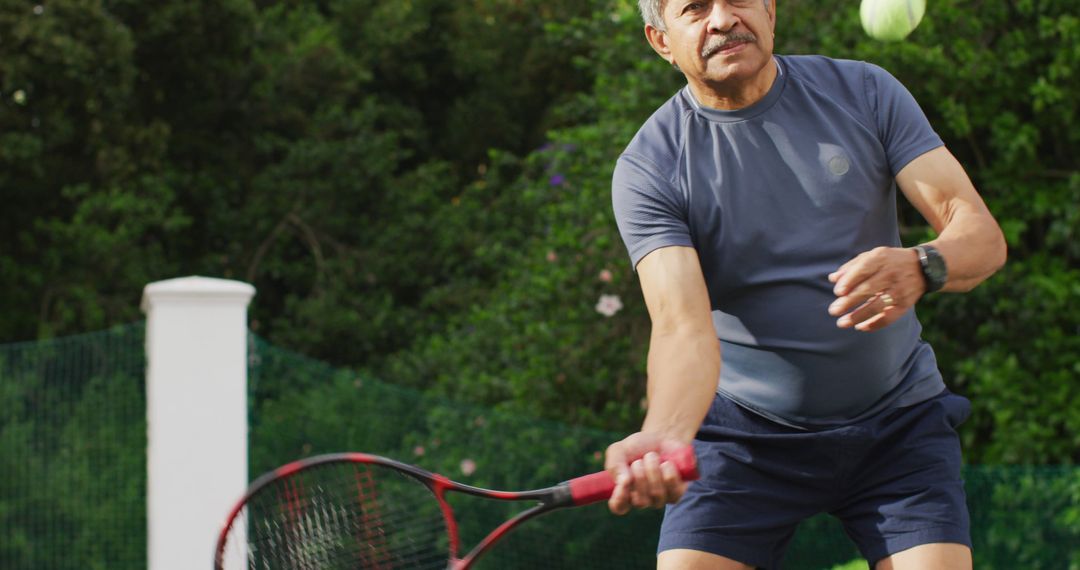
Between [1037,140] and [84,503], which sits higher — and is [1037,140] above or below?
above

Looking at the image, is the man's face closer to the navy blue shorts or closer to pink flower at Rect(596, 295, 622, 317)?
the navy blue shorts

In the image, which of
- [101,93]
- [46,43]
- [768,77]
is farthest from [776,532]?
[101,93]

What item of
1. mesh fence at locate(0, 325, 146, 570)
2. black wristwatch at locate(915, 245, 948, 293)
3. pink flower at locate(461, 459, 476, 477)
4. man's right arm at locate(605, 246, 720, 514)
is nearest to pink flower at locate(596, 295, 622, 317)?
pink flower at locate(461, 459, 476, 477)

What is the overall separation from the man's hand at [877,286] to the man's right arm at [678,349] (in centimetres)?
28

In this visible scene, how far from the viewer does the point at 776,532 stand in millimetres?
2502

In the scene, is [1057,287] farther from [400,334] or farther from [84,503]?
[400,334]

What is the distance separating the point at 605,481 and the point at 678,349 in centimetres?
34

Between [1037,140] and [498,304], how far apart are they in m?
2.92

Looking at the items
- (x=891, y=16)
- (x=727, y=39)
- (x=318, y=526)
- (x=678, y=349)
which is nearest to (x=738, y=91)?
(x=727, y=39)

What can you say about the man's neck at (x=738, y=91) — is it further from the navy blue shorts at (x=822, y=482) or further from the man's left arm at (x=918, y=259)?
the navy blue shorts at (x=822, y=482)

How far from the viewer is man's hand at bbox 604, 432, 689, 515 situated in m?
2.02

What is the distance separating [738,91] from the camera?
98.2 inches

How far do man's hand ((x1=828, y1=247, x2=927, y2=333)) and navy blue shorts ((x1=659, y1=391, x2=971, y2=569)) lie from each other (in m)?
0.37

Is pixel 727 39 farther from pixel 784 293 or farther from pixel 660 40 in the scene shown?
pixel 784 293
